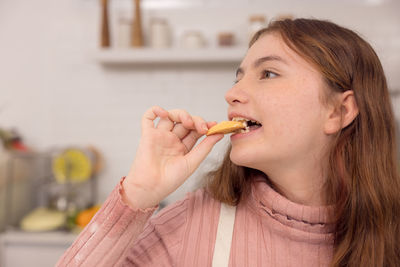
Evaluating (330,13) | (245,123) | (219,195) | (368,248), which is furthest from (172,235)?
(330,13)

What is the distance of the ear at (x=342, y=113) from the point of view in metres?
0.87

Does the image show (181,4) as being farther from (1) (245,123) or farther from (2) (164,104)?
(1) (245,123)

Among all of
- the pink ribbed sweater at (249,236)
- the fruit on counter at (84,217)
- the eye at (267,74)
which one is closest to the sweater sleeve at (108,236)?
the pink ribbed sweater at (249,236)

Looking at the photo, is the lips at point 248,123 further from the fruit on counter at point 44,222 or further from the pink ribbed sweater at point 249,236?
the fruit on counter at point 44,222

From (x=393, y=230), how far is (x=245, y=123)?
450 mm

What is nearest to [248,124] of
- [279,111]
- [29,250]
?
[279,111]

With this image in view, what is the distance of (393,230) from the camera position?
2.75 ft

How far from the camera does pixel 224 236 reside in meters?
0.85

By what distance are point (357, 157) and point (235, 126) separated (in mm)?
339

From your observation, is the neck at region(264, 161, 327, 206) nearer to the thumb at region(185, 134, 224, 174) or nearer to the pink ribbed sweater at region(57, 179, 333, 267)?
the pink ribbed sweater at region(57, 179, 333, 267)

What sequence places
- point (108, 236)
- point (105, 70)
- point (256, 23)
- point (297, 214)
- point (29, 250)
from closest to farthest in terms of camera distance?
point (108, 236)
point (297, 214)
point (29, 250)
point (256, 23)
point (105, 70)

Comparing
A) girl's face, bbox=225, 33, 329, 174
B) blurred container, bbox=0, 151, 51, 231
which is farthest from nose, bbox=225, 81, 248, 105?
blurred container, bbox=0, 151, 51, 231

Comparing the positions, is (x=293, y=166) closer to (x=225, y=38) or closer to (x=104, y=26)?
(x=225, y=38)

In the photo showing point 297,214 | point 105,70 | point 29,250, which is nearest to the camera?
point 297,214
